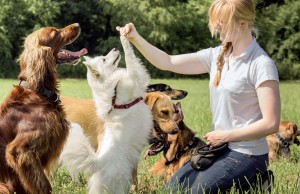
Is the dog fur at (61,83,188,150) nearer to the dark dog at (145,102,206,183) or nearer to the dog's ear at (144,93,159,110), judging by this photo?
the dog's ear at (144,93,159,110)

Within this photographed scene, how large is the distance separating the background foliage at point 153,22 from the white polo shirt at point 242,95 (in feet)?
103

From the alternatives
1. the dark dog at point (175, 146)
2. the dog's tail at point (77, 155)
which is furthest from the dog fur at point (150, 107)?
the dog's tail at point (77, 155)

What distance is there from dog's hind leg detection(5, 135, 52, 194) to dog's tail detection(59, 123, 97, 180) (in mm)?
354

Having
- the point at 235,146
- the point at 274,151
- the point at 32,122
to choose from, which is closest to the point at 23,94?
the point at 32,122

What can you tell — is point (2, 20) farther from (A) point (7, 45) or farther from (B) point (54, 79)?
(B) point (54, 79)

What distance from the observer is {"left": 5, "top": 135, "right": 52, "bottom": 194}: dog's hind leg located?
13.4 feet

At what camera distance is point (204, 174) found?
416 cm

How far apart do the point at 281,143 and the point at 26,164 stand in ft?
12.6

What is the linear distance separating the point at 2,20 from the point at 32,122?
1378 inches

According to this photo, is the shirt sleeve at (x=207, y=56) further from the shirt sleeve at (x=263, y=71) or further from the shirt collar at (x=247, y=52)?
the shirt sleeve at (x=263, y=71)

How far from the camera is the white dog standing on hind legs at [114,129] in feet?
15.2

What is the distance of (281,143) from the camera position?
6.75 meters

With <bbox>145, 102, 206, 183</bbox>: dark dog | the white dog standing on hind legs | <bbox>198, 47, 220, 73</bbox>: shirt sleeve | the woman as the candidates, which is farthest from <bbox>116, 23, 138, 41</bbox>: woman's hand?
<bbox>145, 102, 206, 183</bbox>: dark dog

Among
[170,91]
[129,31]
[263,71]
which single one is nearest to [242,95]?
[263,71]
